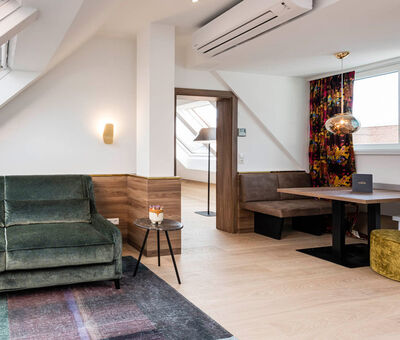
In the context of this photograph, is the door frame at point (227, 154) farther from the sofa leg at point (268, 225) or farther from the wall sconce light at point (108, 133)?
the wall sconce light at point (108, 133)

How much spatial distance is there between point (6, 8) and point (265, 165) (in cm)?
424

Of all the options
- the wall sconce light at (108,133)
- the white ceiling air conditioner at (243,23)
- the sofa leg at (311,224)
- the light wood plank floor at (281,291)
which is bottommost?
the light wood plank floor at (281,291)

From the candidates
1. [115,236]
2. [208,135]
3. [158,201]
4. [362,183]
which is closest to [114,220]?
[158,201]

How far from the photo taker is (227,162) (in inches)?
232

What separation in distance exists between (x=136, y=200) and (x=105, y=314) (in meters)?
2.01

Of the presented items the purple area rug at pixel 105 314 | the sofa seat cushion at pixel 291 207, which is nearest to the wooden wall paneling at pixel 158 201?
the purple area rug at pixel 105 314

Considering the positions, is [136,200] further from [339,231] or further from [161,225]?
[339,231]

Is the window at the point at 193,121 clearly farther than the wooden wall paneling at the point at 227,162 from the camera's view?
Yes

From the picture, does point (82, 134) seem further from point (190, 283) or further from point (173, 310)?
point (173, 310)

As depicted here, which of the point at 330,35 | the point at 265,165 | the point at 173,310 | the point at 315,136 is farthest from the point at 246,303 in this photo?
the point at 315,136

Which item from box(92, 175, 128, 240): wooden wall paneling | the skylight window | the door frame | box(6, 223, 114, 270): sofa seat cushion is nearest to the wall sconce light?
box(92, 175, 128, 240): wooden wall paneling

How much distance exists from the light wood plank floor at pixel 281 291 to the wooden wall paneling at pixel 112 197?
1.42 feet

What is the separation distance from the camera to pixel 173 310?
300 cm

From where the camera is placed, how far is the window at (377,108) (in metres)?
5.13
